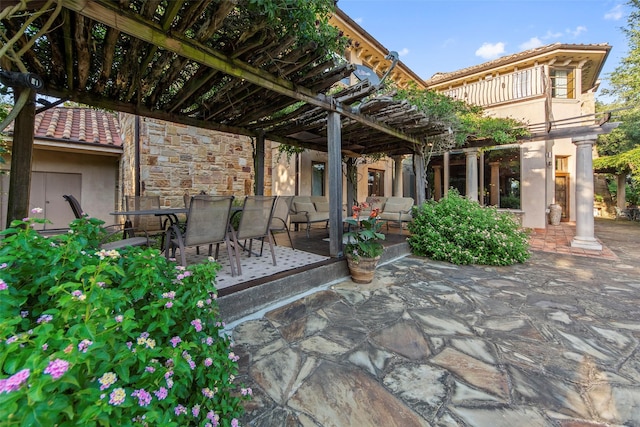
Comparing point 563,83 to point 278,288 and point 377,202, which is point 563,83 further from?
point 278,288

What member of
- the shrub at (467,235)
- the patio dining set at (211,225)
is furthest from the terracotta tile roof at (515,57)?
the patio dining set at (211,225)

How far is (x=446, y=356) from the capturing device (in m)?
1.95

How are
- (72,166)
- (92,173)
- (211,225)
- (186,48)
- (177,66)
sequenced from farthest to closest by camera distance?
(92,173)
(72,166)
(211,225)
(177,66)
(186,48)

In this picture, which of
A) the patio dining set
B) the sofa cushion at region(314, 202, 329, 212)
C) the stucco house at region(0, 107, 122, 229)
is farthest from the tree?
the stucco house at region(0, 107, 122, 229)

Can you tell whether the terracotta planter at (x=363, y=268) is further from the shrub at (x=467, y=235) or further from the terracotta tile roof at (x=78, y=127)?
the terracotta tile roof at (x=78, y=127)

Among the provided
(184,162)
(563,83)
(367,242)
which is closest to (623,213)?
(563,83)

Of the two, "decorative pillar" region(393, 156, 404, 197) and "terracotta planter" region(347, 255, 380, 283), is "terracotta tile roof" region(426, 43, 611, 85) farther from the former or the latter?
"terracotta planter" region(347, 255, 380, 283)

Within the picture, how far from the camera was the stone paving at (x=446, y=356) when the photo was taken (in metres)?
1.46

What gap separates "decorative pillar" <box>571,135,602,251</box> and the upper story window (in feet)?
16.8

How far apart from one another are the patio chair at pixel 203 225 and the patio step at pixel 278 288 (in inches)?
17.7

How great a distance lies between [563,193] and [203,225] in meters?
12.7

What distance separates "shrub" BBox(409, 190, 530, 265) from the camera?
4457 mm

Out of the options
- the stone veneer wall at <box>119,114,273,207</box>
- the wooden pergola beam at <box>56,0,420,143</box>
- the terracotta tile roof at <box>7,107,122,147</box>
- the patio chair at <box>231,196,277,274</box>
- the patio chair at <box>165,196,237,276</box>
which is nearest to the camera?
the wooden pergola beam at <box>56,0,420,143</box>

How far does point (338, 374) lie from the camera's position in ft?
5.74
